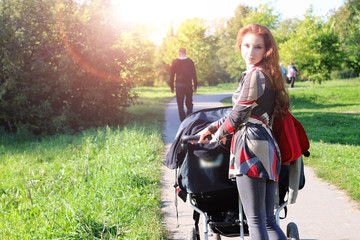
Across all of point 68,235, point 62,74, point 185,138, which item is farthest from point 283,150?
point 62,74

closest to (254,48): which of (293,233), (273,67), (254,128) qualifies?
(273,67)

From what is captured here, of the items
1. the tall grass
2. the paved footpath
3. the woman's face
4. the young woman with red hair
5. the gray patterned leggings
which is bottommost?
the paved footpath

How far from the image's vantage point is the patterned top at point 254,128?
2.41m

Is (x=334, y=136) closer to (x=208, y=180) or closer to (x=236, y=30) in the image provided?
(x=208, y=180)

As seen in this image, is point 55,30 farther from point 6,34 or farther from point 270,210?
point 270,210

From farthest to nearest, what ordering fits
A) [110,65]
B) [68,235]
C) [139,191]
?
[110,65]
[139,191]
[68,235]

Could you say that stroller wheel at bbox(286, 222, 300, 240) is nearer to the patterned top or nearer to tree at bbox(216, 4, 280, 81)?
the patterned top

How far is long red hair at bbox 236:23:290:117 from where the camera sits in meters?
2.48

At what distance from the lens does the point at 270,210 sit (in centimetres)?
259

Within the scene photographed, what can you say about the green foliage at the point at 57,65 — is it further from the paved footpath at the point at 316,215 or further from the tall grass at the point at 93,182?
the paved footpath at the point at 316,215

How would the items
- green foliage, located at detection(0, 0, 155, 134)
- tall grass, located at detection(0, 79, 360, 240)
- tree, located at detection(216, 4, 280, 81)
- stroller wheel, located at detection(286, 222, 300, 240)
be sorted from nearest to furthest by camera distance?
stroller wheel, located at detection(286, 222, 300, 240) → tall grass, located at detection(0, 79, 360, 240) → green foliage, located at detection(0, 0, 155, 134) → tree, located at detection(216, 4, 280, 81)

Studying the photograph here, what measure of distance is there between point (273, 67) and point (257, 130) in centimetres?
43

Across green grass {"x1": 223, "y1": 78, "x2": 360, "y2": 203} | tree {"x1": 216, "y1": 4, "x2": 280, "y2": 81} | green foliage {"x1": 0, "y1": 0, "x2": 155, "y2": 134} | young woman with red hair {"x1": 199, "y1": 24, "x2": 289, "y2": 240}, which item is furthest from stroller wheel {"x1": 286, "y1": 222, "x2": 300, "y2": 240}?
tree {"x1": 216, "y1": 4, "x2": 280, "y2": 81}

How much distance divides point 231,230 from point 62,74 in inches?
351
